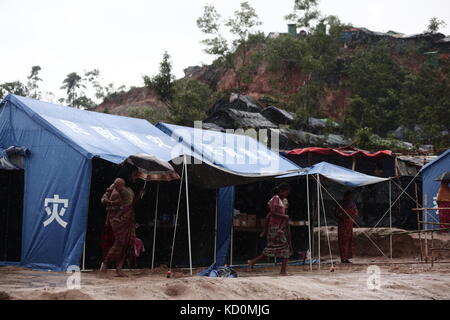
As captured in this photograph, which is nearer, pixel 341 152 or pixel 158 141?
pixel 158 141

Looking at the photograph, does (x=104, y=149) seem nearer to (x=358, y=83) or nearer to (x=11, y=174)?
(x=11, y=174)

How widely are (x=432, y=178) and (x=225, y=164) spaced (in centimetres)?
906

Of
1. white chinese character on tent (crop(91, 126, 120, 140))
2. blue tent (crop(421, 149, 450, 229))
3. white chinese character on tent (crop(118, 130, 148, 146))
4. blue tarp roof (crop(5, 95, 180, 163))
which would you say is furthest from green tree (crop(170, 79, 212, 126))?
white chinese character on tent (crop(91, 126, 120, 140))

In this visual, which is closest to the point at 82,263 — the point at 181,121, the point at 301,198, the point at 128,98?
the point at 301,198

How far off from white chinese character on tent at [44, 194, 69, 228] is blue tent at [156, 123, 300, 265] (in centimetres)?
196

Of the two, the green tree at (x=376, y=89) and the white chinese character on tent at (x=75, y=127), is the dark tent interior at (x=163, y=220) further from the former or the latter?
the green tree at (x=376, y=89)

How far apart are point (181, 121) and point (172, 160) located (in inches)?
746

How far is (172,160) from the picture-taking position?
8.72 m

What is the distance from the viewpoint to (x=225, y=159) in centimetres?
1003

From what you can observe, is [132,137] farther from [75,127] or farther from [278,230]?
[278,230]

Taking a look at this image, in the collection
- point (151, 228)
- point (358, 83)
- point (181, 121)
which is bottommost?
point (151, 228)

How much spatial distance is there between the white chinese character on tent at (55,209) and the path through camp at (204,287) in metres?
0.82

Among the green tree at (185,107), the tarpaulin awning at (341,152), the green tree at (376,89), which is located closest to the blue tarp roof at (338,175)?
the tarpaulin awning at (341,152)

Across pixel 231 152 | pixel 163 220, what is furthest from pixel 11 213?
pixel 231 152
